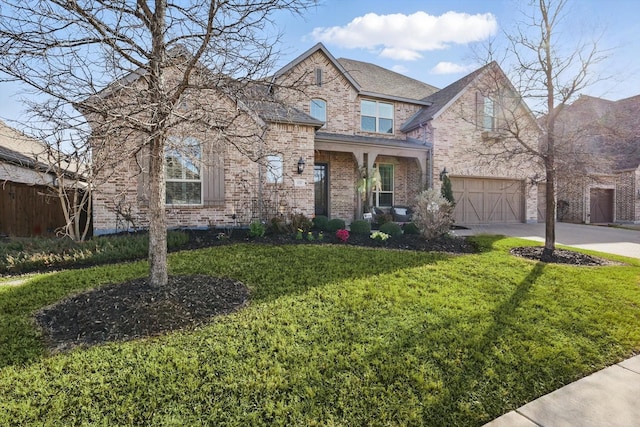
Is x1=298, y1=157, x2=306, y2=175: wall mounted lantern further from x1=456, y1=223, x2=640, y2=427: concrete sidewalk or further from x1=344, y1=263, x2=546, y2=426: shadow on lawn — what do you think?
x1=456, y1=223, x2=640, y2=427: concrete sidewalk

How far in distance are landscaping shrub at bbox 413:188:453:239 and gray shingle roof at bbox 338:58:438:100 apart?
7138mm

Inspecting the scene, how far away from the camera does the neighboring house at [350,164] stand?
28.5 ft

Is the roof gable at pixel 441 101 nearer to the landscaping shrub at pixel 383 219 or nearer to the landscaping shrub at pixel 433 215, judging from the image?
the landscaping shrub at pixel 383 219

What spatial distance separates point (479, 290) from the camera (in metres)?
4.66

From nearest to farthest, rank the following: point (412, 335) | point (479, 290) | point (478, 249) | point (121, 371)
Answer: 1. point (121, 371)
2. point (412, 335)
3. point (479, 290)
4. point (478, 249)

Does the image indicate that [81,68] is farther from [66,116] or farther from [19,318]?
[19,318]

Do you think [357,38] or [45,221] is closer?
[357,38]

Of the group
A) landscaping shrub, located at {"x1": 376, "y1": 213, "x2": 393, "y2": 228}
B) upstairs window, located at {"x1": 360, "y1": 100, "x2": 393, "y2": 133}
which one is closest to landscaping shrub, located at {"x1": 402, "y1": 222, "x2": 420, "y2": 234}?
landscaping shrub, located at {"x1": 376, "y1": 213, "x2": 393, "y2": 228}

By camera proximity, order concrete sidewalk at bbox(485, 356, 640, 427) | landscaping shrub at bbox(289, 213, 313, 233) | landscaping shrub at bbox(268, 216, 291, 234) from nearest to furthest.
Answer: concrete sidewalk at bbox(485, 356, 640, 427), landscaping shrub at bbox(268, 216, 291, 234), landscaping shrub at bbox(289, 213, 313, 233)

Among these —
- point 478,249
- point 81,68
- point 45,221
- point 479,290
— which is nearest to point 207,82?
point 81,68

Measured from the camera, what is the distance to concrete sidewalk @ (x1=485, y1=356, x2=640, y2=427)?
215 centimetres

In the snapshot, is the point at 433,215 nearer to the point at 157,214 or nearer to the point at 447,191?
the point at 447,191

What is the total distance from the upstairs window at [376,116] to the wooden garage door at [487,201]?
12.8ft

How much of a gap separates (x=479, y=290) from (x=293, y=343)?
317cm
